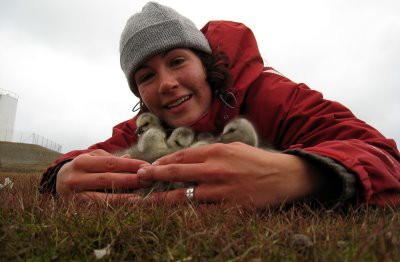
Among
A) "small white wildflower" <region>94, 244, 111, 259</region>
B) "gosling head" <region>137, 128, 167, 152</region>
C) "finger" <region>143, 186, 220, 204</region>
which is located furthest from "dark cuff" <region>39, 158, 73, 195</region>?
"small white wildflower" <region>94, 244, 111, 259</region>

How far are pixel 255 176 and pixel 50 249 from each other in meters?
1.41

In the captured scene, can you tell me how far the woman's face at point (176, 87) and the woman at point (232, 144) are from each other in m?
0.01

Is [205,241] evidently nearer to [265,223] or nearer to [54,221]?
[265,223]

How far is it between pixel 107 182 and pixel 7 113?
188 feet

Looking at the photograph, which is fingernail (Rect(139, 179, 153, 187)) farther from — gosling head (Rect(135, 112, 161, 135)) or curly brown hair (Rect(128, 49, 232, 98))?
curly brown hair (Rect(128, 49, 232, 98))

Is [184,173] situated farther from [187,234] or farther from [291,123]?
[291,123]

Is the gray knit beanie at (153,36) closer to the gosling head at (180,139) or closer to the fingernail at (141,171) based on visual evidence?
the gosling head at (180,139)

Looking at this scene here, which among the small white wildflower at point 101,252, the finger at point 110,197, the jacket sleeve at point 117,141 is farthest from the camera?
the jacket sleeve at point 117,141

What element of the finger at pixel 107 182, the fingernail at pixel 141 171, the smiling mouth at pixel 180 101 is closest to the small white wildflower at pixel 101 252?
the fingernail at pixel 141 171

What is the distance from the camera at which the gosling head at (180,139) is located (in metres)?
3.93

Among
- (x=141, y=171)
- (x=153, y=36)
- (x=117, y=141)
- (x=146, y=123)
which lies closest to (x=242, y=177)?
(x=141, y=171)

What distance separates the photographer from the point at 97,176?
3.41 meters

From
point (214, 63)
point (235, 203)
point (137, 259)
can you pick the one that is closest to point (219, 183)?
point (235, 203)

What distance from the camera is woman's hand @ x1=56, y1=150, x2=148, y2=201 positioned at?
325 cm
